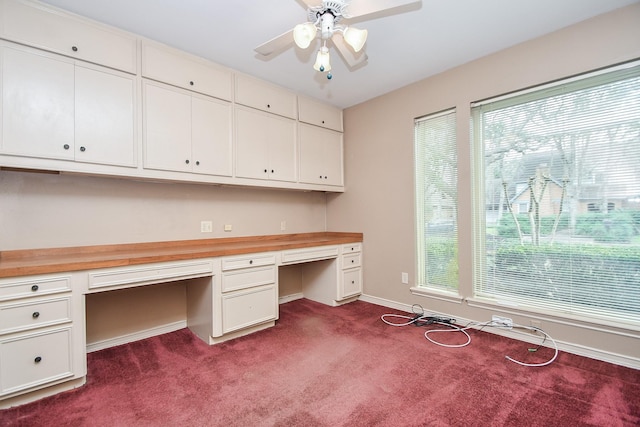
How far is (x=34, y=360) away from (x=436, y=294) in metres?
3.13

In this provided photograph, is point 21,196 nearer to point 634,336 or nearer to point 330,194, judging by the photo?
point 330,194

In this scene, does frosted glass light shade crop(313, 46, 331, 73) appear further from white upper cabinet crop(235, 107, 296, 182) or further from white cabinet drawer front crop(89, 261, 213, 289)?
white cabinet drawer front crop(89, 261, 213, 289)

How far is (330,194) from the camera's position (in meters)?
4.05

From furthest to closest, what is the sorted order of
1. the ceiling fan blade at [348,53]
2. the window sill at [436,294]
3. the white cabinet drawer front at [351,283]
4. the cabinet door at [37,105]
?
the white cabinet drawer front at [351,283] → the window sill at [436,294] → the ceiling fan blade at [348,53] → the cabinet door at [37,105]

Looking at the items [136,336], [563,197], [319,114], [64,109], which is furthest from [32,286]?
[563,197]

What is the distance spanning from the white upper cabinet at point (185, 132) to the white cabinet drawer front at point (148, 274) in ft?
2.73

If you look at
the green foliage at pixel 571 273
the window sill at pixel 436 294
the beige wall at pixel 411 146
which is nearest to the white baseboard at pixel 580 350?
the beige wall at pixel 411 146

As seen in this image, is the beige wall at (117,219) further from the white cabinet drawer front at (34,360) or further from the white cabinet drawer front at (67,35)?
the white cabinet drawer front at (67,35)

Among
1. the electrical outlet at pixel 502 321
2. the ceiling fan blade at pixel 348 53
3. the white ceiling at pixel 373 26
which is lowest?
the electrical outlet at pixel 502 321

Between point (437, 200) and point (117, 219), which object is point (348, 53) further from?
point (117, 219)

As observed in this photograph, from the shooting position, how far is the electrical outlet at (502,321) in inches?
97.5

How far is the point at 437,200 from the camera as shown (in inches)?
118

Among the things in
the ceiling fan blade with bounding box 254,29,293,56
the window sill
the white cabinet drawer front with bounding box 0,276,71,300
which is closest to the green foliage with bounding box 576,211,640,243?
the window sill

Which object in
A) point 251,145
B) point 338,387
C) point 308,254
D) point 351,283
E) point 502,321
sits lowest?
point 338,387
